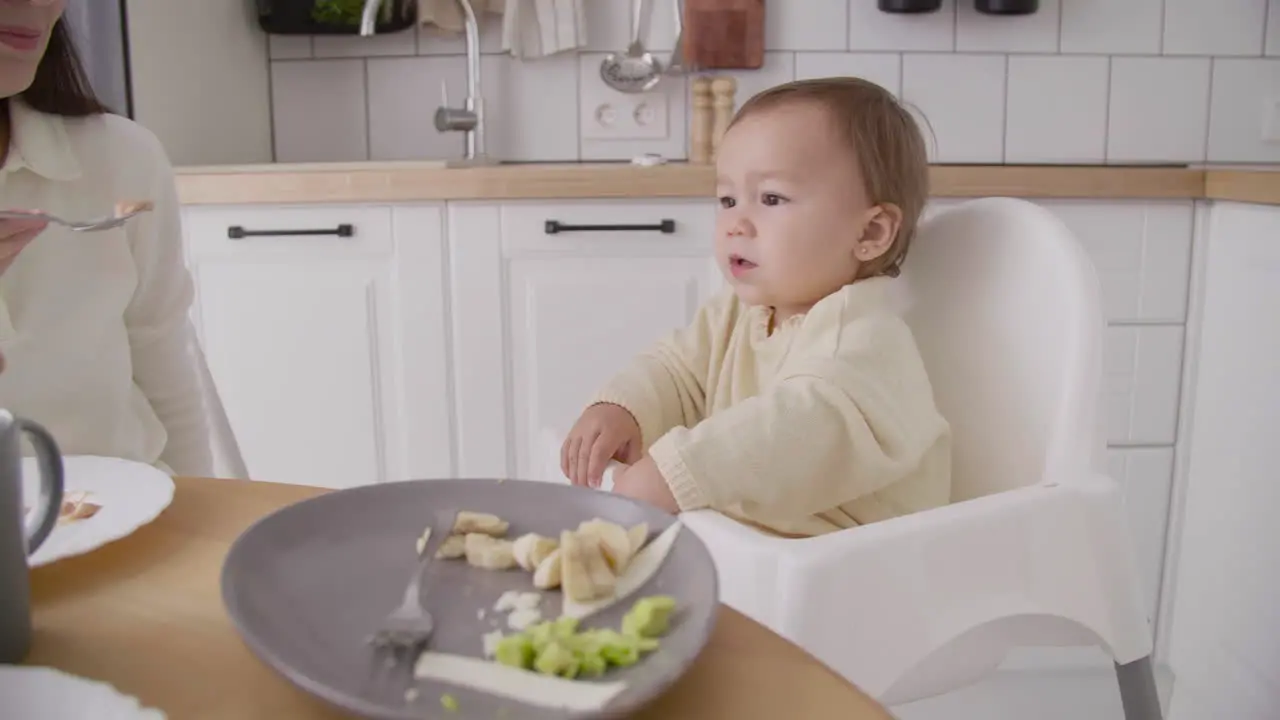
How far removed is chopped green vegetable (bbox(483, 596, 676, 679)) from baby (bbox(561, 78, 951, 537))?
0.36 meters

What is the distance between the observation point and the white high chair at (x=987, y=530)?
2.15 ft

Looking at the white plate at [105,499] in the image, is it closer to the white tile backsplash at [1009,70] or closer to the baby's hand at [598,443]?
the baby's hand at [598,443]

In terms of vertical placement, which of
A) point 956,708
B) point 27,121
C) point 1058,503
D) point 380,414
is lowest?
point 956,708

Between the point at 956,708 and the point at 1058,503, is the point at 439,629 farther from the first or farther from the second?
the point at 956,708

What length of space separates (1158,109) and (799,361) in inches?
60.0

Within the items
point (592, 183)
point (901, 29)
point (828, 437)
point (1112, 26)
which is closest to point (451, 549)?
point (828, 437)

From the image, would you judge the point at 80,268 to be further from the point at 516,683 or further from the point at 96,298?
the point at 516,683

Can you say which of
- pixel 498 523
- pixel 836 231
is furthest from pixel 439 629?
pixel 836 231

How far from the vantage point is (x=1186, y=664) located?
1.62 metres

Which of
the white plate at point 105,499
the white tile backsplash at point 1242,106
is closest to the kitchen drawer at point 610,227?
the white plate at point 105,499

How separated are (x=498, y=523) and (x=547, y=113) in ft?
5.61

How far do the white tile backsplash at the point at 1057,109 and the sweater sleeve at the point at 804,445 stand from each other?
1372mm

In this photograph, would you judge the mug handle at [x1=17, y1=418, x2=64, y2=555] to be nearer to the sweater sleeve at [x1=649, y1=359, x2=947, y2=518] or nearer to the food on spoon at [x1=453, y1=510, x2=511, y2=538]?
the food on spoon at [x1=453, y1=510, x2=511, y2=538]

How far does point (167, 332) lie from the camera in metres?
1.02
